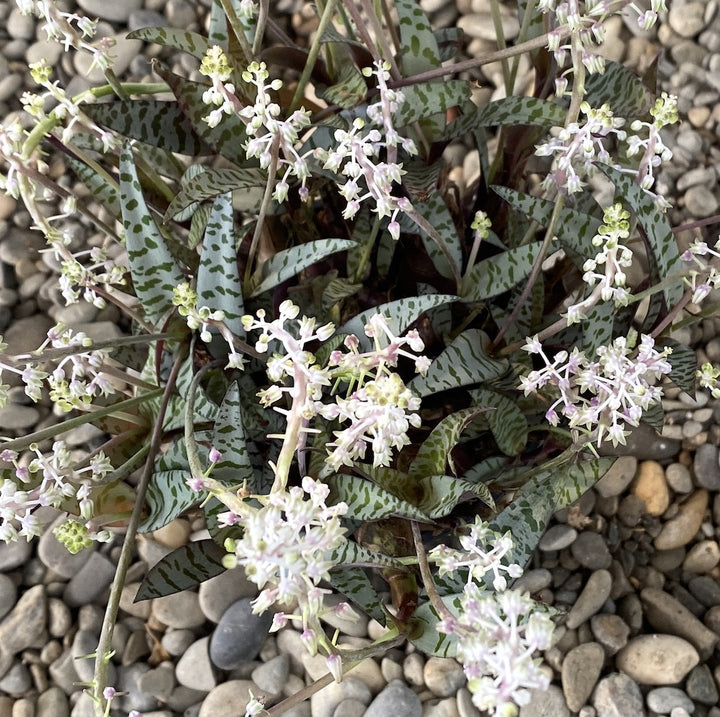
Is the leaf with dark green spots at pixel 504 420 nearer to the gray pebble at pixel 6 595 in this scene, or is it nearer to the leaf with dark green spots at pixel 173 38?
the leaf with dark green spots at pixel 173 38

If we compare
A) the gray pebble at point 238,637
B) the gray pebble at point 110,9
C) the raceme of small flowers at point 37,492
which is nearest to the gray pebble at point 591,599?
the gray pebble at point 238,637

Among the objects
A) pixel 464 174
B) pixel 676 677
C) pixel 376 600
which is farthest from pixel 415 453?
pixel 464 174

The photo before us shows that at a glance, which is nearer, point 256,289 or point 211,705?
point 256,289

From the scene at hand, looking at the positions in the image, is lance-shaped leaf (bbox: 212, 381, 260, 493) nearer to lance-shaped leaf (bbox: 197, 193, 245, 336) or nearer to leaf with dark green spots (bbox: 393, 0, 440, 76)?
lance-shaped leaf (bbox: 197, 193, 245, 336)

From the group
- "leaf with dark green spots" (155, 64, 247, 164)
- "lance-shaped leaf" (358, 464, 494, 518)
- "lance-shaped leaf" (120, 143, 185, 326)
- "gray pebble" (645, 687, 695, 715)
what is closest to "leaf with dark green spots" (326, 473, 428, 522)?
"lance-shaped leaf" (358, 464, 494, 518)

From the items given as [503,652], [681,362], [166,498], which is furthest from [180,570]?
[681,362]

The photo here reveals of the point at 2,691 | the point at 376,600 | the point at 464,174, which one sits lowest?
the point at 2,691

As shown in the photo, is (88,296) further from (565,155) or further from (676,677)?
(676,677)
